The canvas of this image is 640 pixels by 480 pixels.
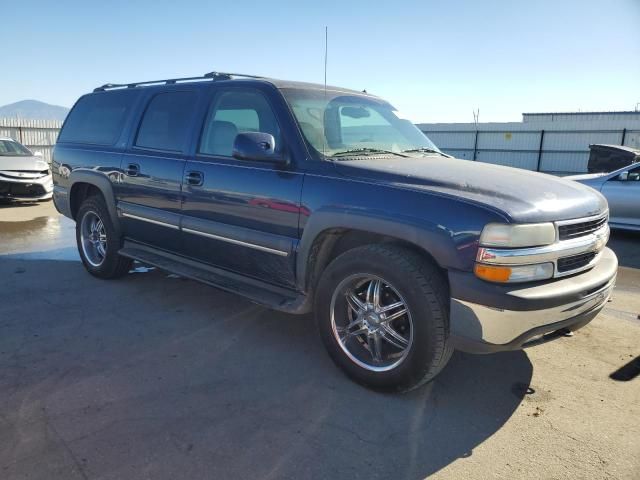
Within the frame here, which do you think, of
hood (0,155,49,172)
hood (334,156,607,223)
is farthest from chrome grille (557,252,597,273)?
hood (0,155,49,172)

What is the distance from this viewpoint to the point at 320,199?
10.7ft

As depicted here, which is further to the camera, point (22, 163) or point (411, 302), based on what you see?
point (22, 163)

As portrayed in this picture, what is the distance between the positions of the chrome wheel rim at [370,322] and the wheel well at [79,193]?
3560 millimetres

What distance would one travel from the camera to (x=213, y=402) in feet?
9.80

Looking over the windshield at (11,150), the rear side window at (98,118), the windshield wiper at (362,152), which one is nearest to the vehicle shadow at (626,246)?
the windshield wiper at (362,152)

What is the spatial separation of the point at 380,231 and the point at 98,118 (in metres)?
3.93

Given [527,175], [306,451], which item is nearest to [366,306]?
[306,451]

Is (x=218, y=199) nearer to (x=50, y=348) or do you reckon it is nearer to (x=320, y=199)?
(x=320, y=199)

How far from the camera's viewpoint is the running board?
3494 mm

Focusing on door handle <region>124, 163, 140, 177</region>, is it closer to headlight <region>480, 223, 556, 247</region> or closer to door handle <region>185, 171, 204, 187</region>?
door handle <region>185, 171, 204, 187</region>

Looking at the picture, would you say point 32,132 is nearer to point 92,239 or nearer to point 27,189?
point 27,189

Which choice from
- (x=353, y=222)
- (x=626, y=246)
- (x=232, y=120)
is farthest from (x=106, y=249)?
(x=626, y=246)

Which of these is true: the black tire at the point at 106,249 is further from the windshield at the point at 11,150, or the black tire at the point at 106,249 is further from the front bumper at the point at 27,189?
the windshield at the point at 11,150

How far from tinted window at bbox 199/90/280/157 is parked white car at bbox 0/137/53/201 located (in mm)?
8323
